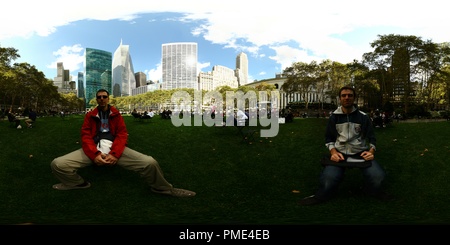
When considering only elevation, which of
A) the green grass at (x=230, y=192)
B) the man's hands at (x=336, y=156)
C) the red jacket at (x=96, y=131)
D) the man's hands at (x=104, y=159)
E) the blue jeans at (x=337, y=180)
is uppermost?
the red jacket at (x=96, y=131)

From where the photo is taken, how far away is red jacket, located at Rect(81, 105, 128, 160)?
3.99 meters

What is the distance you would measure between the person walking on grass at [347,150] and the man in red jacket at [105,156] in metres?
1.96

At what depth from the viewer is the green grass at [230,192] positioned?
10.6ft

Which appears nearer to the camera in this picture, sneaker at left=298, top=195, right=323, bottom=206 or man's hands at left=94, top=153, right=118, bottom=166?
sneaker at left=298, top=195, right=323, bottom=206

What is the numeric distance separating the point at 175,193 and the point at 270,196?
144 cm

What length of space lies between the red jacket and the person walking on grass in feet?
9.23

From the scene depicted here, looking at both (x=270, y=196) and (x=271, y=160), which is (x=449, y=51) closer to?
(x=271, y=160)

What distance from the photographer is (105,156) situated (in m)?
3.96

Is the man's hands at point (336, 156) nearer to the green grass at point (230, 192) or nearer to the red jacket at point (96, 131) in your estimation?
the green grass at point (230, 192)

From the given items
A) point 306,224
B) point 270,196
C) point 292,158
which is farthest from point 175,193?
point 292,158

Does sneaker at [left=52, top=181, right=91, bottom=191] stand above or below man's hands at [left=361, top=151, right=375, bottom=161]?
below

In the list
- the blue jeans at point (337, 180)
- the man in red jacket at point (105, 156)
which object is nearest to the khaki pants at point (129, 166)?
the man in red jacket at point (105, 156)

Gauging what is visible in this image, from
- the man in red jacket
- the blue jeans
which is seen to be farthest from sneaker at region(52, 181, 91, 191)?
the blue jeans

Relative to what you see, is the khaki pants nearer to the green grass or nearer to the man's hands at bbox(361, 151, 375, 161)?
the green grass
